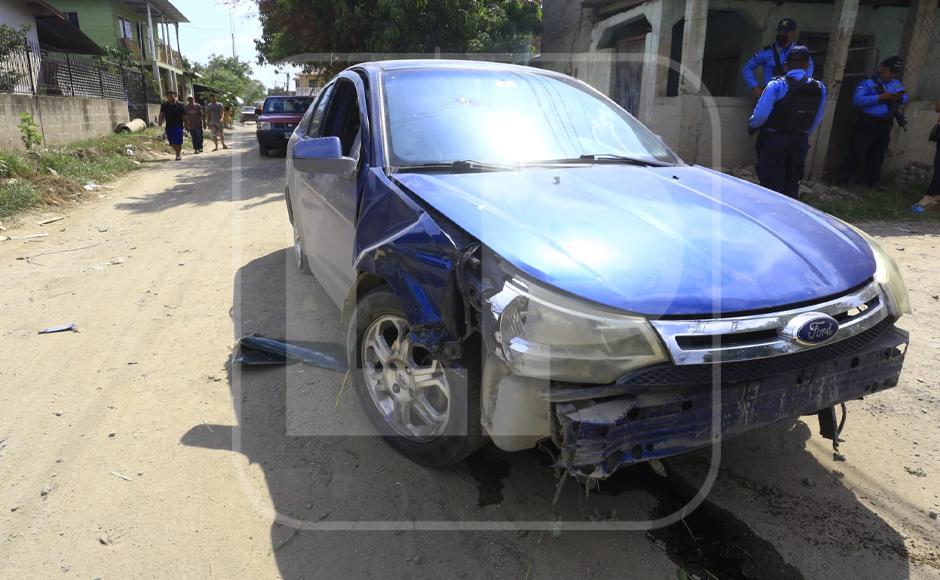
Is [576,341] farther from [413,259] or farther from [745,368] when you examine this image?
[413,259]

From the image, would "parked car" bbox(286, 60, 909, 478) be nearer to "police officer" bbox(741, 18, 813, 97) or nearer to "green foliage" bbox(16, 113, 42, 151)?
"police officer" bbox(741, 18, 813, 97)

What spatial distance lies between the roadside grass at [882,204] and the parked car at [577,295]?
20.3 ft

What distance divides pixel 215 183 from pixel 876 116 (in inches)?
459

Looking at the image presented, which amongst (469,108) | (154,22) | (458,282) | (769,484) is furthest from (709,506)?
(154,22)

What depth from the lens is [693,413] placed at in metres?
1.89

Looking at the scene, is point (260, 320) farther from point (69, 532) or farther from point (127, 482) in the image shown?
point (69, 532)

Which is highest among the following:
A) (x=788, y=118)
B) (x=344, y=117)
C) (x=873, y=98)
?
(x=873, y=98)

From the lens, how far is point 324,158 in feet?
9.96

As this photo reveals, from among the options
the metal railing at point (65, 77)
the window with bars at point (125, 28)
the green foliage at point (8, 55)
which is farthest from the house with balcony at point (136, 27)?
the green foliage at point (8, 55)

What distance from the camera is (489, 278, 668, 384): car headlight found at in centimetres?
181

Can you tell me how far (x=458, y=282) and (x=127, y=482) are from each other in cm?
180

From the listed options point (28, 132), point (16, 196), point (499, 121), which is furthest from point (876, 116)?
point (28, 132)

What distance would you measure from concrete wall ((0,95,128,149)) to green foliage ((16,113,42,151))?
0.11m

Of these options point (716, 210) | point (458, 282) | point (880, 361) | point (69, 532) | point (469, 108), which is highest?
point (469, 108)
